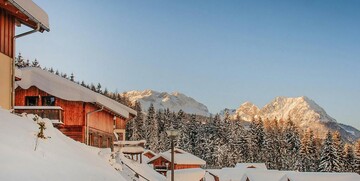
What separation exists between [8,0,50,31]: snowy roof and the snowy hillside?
347 centimetres

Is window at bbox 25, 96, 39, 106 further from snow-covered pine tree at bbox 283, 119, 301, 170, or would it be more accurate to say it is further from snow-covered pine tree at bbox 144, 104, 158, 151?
snow-covered pine tree at bbox 283, 119, 301, 170

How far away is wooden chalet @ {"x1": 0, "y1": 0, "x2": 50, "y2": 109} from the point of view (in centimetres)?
1465

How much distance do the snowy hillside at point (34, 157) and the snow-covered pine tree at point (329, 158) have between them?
84.1 m

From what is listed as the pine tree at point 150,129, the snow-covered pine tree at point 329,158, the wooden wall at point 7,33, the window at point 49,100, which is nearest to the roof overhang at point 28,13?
the wooden wall at point 7,33

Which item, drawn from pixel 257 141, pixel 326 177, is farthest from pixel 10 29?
pixel 257 141

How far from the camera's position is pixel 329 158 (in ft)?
303

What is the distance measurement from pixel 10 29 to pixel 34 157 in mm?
7116

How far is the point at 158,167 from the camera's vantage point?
70312mm

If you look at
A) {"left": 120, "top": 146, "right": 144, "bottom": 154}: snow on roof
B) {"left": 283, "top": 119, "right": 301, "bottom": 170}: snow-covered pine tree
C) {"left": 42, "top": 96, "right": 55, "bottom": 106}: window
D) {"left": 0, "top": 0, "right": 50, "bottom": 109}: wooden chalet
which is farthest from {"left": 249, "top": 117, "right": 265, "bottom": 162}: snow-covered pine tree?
{"left": 0, "top": 0, "right": 50, "bottom": 109}: wooden chalet

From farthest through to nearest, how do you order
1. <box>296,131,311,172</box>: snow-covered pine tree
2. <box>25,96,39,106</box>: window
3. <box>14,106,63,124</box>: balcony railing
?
<box>296,131,311,172</box>: snow-covered pine tree < <box>25,96,39,106</box>: window < <box>14,106,63,124</box>: balcony railing

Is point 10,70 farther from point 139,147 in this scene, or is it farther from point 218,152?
point 218,152

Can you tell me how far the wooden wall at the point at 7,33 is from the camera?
14891mm

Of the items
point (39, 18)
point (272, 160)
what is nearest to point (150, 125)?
point (272, 160)

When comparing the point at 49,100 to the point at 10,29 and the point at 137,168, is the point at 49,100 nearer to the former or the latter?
the point at 137,168
